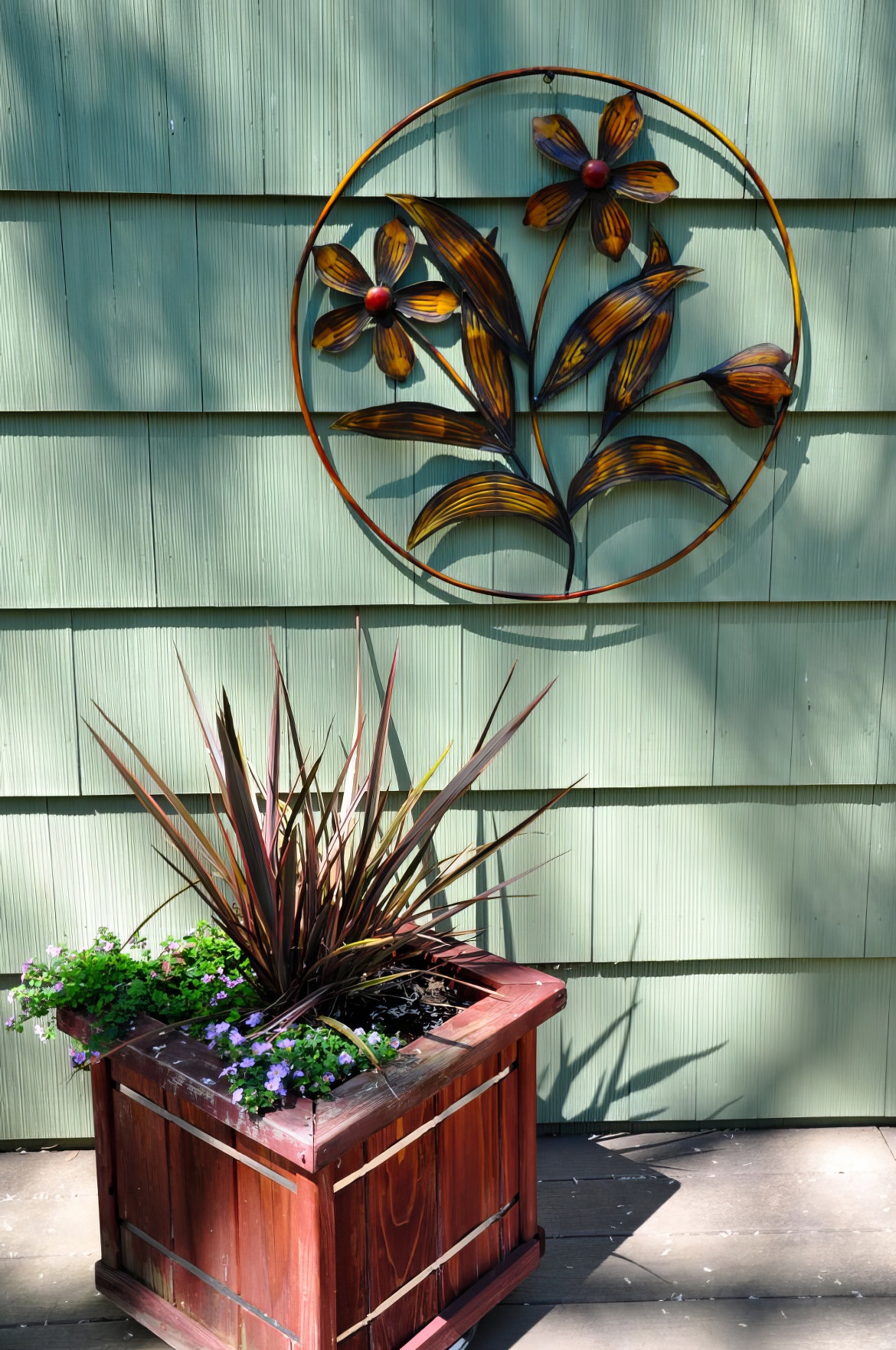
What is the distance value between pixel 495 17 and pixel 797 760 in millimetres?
1338

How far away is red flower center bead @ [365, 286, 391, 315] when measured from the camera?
1697 mm

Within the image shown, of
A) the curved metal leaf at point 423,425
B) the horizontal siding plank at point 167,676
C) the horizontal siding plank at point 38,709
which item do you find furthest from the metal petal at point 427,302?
the horizontal siding plank at point 38,709

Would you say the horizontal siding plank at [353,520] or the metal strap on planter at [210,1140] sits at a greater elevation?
the horizontal siding plank at [353,520]

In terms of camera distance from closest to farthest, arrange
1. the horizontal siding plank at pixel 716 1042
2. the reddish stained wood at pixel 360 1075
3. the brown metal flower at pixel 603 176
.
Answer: the reddish stained wood at pixel 360 1075
the brown metal flower at pixel 603 176
the horizontal siding plank at pixel 716 1042

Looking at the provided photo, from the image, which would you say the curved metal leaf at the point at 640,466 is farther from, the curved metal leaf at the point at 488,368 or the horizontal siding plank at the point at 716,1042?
the horizontal siding plank at the point at 716,1042

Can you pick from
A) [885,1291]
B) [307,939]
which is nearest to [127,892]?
[307,939]

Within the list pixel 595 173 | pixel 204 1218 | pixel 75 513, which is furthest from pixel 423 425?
pixel 204 1218

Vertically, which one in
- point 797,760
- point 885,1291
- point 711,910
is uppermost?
point 797,760

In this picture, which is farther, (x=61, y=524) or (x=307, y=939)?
(x=61, y=524)

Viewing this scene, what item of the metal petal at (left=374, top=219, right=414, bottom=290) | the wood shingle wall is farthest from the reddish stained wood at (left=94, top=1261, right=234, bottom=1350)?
the metal petal at (left=374, top=219, right=414, bottom=290)

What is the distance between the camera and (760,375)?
1759 mm

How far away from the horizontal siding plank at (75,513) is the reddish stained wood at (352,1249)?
97 centimetres

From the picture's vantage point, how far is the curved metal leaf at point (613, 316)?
174 centimetres

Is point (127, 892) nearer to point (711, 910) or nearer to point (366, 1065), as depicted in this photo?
point (366, 1065)
